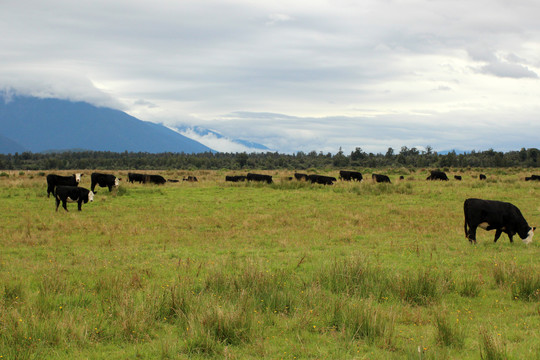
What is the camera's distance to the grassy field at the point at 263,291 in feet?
18.2

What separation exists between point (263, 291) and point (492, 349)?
3.94 metres

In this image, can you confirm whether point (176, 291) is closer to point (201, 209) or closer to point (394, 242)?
point (394, 242)

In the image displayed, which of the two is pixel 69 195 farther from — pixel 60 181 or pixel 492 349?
pixel 492 349

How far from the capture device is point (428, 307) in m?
7.23

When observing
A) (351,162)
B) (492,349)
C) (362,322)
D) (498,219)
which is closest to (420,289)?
(362,322)

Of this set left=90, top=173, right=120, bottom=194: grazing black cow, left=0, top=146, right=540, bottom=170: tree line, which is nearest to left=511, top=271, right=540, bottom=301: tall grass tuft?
left=90, top=173, right=120, bottom=194: grazing black cow

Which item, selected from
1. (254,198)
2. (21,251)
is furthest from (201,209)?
(21,251)

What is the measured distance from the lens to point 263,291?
7.59 metres

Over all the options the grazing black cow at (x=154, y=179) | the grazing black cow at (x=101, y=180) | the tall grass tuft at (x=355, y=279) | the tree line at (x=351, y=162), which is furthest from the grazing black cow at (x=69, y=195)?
the tree line at (x=351, y=162)

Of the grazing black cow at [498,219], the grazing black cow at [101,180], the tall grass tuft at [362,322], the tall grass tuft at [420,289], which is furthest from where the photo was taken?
the grazing black cow at [101,180]

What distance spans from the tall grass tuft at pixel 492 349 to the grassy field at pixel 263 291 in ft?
0.07

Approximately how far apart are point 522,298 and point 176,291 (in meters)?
6.68

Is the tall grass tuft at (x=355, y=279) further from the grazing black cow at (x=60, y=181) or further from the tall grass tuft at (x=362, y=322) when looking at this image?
the grazing black cow at (x=60, y=181)

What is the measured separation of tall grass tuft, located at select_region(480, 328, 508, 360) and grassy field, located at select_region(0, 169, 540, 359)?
22mm
